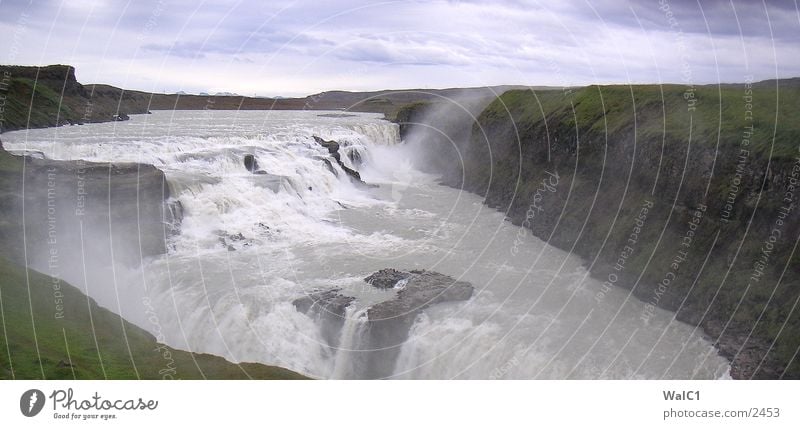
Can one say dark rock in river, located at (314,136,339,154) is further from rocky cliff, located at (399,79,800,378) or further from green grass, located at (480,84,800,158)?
rocky cliff, located at (399,79,800,378)

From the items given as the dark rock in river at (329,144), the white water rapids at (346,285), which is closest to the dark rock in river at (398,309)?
the white water rapids at (346,285)

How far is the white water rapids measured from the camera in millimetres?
17516

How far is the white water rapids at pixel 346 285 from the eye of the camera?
1752cm

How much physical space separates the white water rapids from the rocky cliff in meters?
1.14

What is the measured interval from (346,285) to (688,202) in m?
12.8

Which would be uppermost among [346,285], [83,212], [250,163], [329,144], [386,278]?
[83,212]

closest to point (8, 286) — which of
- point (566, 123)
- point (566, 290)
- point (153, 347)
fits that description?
point (153, 347)

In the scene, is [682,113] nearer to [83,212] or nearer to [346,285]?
[346,285]

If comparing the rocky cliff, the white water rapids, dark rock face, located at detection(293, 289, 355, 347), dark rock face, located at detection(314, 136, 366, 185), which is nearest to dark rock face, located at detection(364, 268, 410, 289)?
the white water rapids

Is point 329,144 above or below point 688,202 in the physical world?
above

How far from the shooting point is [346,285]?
71.7 feet

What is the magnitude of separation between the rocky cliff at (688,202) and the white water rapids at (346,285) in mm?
1139

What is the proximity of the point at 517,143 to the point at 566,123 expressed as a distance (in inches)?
253

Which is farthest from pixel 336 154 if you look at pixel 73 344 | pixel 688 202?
pixel 73 344
